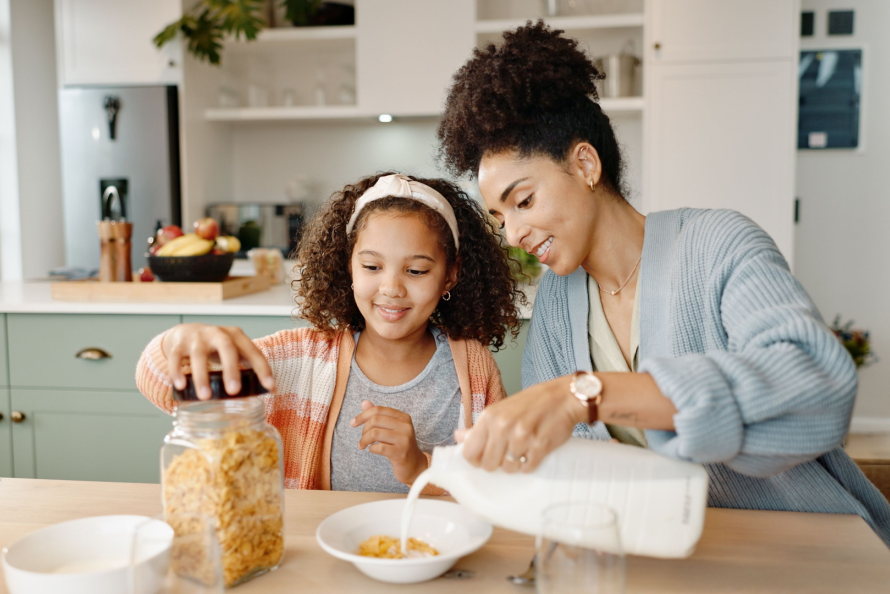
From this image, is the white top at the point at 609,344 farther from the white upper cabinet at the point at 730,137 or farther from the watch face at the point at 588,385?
the white upper cabinet at the point at 730,137

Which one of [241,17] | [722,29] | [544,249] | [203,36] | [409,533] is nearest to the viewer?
[409,533]

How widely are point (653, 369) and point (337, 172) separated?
357 centimetres

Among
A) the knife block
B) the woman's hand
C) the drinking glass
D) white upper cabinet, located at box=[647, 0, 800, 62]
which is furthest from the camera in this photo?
white upper cabinet, located at box=[647, 0, 800, 62]

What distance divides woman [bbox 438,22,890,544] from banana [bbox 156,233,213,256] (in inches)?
50.5

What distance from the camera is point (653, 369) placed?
75 centimetres

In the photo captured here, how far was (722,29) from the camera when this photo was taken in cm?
312

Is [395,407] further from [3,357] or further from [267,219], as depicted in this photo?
[267,219]

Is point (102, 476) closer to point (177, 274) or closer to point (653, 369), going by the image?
point (177, 274)

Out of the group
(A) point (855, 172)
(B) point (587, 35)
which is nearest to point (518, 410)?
(B) point (587, 35)

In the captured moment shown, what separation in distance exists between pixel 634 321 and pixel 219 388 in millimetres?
747

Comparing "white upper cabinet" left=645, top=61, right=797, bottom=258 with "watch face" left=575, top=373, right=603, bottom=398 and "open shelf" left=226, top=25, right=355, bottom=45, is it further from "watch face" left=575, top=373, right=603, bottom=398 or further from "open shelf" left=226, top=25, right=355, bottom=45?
"watch face" left=575, top=373, right=603, bottom=398

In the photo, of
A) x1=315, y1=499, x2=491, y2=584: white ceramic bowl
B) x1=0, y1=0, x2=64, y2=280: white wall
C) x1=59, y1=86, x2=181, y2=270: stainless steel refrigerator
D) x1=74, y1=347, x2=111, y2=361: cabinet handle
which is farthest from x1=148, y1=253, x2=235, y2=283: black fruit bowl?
x1=0, y1=0, x2=64, y2=280: white wall

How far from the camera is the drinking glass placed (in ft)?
1.78

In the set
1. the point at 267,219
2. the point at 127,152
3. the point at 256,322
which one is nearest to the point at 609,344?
the point at 256,322
